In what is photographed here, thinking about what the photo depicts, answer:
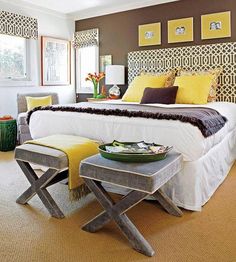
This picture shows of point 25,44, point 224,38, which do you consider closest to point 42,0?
point 25,44

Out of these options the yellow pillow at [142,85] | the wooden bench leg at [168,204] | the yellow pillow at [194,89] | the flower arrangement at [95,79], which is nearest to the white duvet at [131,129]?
the wooden bench leg at [168,204]

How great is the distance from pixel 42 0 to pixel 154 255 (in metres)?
4.54

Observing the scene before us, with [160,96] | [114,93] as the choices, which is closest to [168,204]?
[160,96]

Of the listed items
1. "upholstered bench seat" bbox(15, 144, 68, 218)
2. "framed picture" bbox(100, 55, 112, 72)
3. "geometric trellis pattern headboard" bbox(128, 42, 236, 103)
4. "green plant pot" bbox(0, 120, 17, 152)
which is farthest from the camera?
"framed picture" bbox(100, 55, 112, 72)

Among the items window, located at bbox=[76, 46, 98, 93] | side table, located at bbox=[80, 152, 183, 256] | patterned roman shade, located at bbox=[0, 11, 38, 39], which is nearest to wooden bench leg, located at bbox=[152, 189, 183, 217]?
side table, located at bbox=[80, 152, 183, 256]

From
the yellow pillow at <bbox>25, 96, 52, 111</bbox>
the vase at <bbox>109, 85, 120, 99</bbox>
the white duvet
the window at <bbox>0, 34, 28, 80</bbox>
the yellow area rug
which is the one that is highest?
the window at <bbox>0, 34, 28, 80</bbox>

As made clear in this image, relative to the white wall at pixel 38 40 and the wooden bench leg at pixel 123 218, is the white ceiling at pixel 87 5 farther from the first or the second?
the wooden bench leg at pixel 123 218

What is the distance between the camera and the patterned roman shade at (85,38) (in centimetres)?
561

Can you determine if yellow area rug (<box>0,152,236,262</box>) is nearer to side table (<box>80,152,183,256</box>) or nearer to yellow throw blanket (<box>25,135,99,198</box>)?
side table (<box>80,152,183,256</box>)

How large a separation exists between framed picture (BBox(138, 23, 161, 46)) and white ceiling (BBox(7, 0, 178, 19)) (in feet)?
1.20

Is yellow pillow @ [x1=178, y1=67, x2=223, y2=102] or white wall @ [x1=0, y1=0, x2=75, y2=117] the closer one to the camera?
yellow pillow @ [x1=178, y1=67, x2=223, y2=102]

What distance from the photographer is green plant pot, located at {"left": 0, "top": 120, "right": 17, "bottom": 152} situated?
14.4 ft

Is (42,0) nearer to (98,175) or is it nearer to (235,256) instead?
(98,175)

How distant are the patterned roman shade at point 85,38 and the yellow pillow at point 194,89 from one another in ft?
8.10
